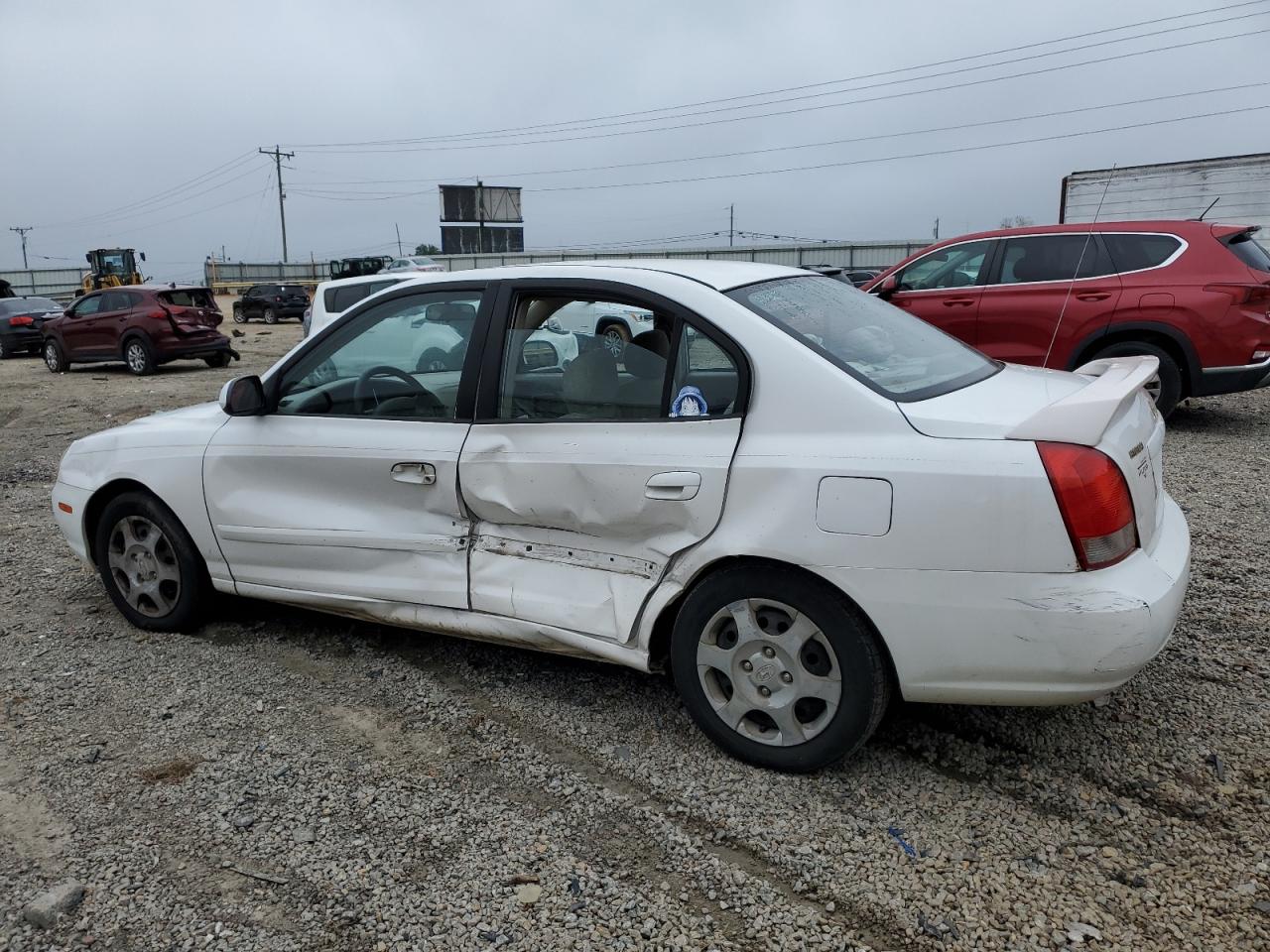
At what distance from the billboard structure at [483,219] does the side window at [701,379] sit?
6368 cm

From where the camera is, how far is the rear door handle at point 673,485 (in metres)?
2.93

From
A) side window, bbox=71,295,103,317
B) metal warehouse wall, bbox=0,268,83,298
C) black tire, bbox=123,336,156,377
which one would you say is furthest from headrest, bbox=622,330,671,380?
metal warehouse wall, bbox=0,268,83,298

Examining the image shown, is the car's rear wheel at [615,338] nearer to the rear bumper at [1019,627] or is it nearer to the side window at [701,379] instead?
the side window at [701,379]

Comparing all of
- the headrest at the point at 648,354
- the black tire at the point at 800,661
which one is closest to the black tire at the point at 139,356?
the headrest at the point at 648,354

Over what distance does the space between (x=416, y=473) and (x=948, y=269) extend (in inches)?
277

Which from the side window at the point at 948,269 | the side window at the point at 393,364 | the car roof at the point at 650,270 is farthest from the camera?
the side window at the point at 948,269

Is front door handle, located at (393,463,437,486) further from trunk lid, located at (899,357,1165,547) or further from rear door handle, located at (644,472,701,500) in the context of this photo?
trunk lid, located at (899,357,1165,547)

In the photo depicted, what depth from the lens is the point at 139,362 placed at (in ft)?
55.2

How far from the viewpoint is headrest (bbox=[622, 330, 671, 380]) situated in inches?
124

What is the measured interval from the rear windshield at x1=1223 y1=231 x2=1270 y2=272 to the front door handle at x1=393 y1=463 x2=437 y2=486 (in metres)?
7.37

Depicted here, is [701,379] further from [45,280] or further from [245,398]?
[45,280]

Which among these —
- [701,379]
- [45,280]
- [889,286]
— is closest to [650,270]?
[701,379]

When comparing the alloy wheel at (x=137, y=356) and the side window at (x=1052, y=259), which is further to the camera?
the alloy wheel at (x=137, y=356)

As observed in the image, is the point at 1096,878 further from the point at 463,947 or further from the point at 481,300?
the point at 481,300
